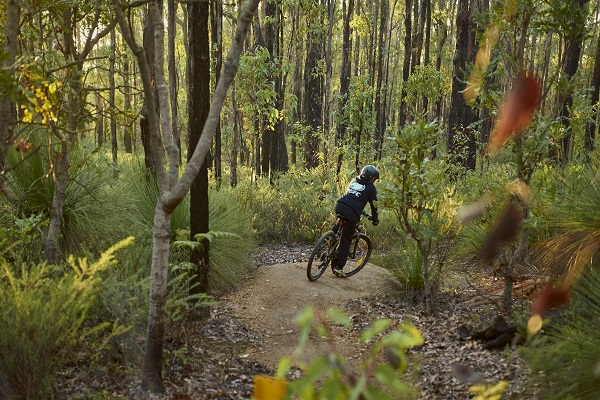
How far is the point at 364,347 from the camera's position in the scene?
5.60 meters

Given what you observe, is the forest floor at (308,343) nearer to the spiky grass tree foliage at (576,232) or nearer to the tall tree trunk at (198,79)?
the spiky grass tree foliage at (576,232)

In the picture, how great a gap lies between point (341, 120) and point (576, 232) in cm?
1032

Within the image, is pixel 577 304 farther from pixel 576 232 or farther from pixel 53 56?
pixel 53 56

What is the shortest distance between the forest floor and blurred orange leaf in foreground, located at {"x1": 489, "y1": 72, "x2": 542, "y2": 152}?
6.00 ft

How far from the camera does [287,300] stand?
7117 mm

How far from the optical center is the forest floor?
4055 mm

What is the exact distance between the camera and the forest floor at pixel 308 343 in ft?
13.3

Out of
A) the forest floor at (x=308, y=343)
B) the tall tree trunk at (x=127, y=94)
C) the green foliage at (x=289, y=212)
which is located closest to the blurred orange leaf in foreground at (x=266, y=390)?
the forest floor at (x=308, y=343)

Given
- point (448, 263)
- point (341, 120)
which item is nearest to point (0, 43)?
point (448, 263)

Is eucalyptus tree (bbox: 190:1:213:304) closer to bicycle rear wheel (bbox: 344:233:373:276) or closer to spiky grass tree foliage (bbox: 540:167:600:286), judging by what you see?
bicycle rear wheel (bbox: 344:233:373:276)

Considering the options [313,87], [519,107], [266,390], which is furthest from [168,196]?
[313,87]

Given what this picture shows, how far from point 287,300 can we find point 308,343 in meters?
1.57

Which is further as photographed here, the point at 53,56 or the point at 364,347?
the point at 364,347

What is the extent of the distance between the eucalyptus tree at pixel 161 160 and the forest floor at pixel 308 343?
377 millimetres
